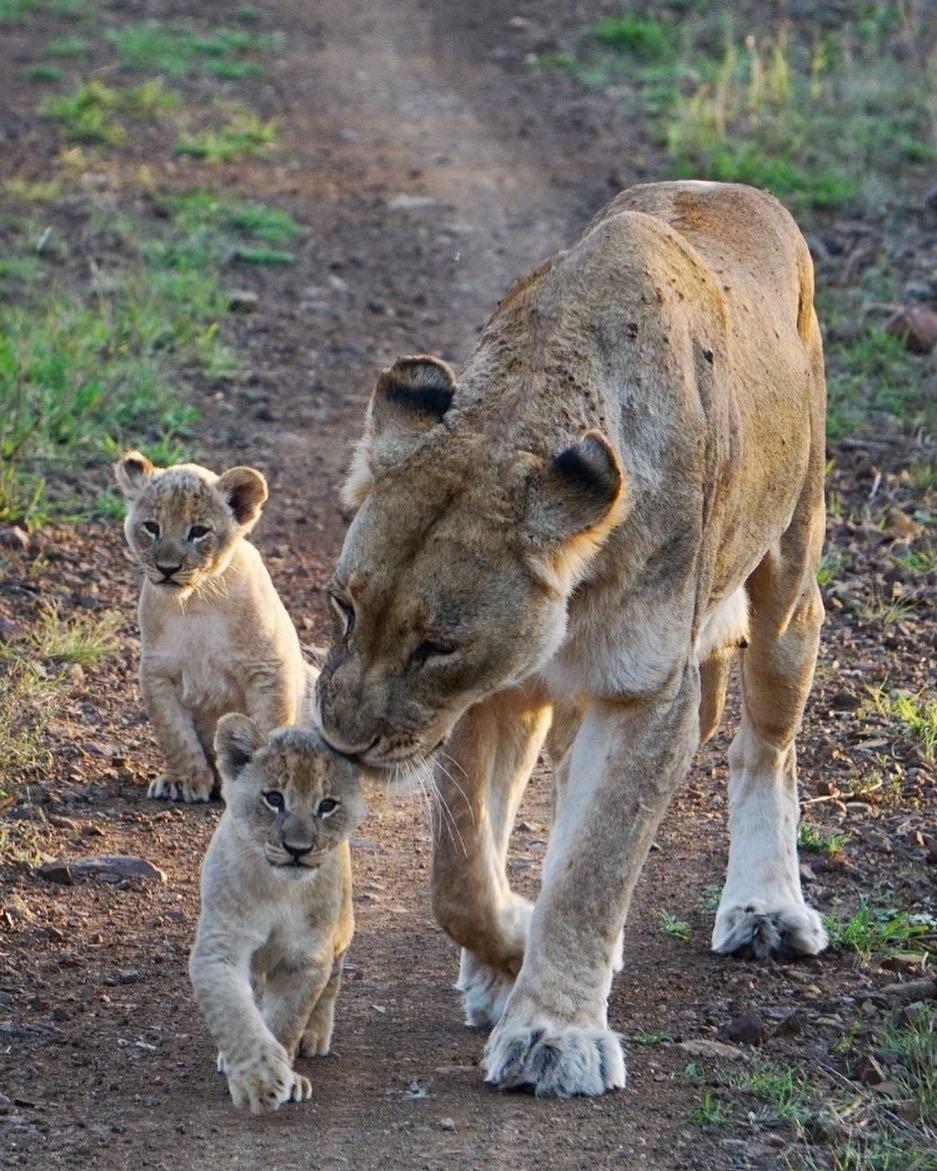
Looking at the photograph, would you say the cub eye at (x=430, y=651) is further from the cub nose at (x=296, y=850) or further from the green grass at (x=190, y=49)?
the green grass at (x=190, y=49)

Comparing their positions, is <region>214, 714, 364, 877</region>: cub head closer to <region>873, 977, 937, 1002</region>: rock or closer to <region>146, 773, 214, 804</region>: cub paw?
<region>873, 977, 937, 1002</region>: rock

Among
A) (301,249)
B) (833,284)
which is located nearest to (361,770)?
(833,284)

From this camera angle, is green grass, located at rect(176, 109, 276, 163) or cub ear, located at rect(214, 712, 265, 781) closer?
cub ear, located at rect(214, 712, 265, 781)

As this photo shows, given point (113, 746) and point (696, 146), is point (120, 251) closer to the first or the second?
point (696, 146)

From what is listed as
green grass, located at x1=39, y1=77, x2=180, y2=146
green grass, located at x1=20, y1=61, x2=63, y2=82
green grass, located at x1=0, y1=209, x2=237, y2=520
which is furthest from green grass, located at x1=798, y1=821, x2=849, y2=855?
green grass, located at x1=20, y1=61, x2=63, y2=82

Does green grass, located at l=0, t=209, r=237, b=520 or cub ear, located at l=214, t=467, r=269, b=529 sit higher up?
cub ear, located at l=214, t=467, r=269, b=529

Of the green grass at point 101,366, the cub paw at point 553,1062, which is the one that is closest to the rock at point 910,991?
the cub paw at point 553,1062

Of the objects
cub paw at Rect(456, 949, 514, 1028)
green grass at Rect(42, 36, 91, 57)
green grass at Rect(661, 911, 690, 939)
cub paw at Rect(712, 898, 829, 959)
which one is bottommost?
green grass at Rect(42, 36, 91, 57)

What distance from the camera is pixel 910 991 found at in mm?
4656

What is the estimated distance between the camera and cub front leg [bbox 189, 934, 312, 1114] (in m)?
4.04

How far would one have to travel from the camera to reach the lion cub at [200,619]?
→ 240 inches

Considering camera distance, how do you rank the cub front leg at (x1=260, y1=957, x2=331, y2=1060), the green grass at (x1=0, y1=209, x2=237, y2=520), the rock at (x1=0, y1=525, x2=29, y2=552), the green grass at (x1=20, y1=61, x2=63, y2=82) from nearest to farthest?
the cub front leg at (x1=260, y1=957, x2=331, y2=1060) < the rock at (x1=0, y1=525, x2=29, y2=552) < the green grass at (x1=0, y1=209, x2=237, y2=520) < the green grass at (x1=20, y1=61, x2=63, y2=82)

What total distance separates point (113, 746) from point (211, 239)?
5.33 metres

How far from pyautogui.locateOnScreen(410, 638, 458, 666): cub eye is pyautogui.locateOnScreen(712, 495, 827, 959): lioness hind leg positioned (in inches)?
59.4
